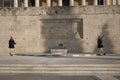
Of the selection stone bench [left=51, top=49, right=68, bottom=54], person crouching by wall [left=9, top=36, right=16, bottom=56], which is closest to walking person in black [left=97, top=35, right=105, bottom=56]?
stone bench [left=51, top=49, right=68, bottom=54]

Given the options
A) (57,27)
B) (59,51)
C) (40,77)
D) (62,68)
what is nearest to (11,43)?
(59,51)

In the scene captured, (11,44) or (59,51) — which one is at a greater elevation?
(11,44)

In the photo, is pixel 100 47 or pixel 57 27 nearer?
pixel 100 47

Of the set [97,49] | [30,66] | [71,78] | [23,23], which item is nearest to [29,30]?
[23,23]

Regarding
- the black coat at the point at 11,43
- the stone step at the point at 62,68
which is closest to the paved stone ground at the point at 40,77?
the stone step at the point at 62,68

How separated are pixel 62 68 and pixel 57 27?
11222mm

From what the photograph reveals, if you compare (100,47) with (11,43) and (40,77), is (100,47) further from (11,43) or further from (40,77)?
(40,77)

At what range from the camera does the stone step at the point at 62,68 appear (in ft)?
53.2

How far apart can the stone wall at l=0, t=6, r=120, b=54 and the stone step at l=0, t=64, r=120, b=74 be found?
10443 millimetres

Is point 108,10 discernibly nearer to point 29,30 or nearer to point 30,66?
point 29,30

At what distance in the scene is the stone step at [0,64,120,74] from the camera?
16.2 metres

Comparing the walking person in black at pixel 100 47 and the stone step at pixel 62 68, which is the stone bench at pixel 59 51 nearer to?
the walking person in black at pixel 100 47

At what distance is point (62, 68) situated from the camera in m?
16.5

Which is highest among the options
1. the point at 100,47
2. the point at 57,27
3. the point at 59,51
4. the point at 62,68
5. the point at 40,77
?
the point at 57,27
